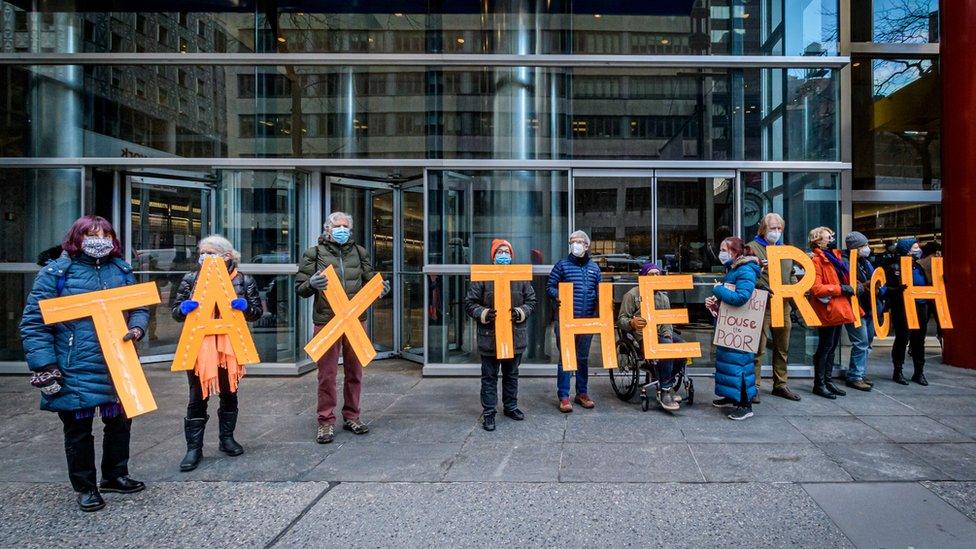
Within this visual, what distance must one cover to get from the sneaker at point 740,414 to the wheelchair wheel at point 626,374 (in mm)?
1109

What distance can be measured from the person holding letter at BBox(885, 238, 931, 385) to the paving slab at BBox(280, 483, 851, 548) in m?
4.78

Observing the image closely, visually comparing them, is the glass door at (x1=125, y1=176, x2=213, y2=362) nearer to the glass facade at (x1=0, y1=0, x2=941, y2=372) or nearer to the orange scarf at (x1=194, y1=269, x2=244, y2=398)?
the glass facade at (x1=0, y1=0, x2=941, y2=372)

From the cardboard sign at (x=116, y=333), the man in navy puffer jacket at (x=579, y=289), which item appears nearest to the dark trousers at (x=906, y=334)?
the man in navy puffer jacket at (x=579, y=289)

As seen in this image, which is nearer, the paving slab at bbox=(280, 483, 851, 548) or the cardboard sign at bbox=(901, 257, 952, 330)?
the paving slab at bbox=(280, 483, 851, 548)

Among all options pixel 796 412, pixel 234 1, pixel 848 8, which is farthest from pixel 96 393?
pixel 848 8

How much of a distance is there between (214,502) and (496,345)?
283 centimetres

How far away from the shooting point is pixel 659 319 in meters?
5.84

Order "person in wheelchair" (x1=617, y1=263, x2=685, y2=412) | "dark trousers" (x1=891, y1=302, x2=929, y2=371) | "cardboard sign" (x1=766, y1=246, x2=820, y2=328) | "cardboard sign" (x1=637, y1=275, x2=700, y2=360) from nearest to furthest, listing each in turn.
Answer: "cardboard sign" (x1=637, y1=275, x2=700, y2=360), "person in wheelchair" (x1=617, y1=263, x2=685, y2=412), "cardboard sign" (x1=766, y1=246, x2=820, y2=328), "dark trousers" (x1=891, y1=302, x2=929, y2=371)

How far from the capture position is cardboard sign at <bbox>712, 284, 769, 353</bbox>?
5.44 meters

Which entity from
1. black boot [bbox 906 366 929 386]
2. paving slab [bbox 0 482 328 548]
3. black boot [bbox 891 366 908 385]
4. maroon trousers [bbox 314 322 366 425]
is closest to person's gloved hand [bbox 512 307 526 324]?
maroon trousers [bbox 314 322 366 425]

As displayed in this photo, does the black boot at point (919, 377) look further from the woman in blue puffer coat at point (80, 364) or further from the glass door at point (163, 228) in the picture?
the glass door at point (163, 228)

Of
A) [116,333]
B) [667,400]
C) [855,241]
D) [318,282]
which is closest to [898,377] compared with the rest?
[855,241]

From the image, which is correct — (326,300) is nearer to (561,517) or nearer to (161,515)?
(161,515)

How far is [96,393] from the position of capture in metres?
3.73
